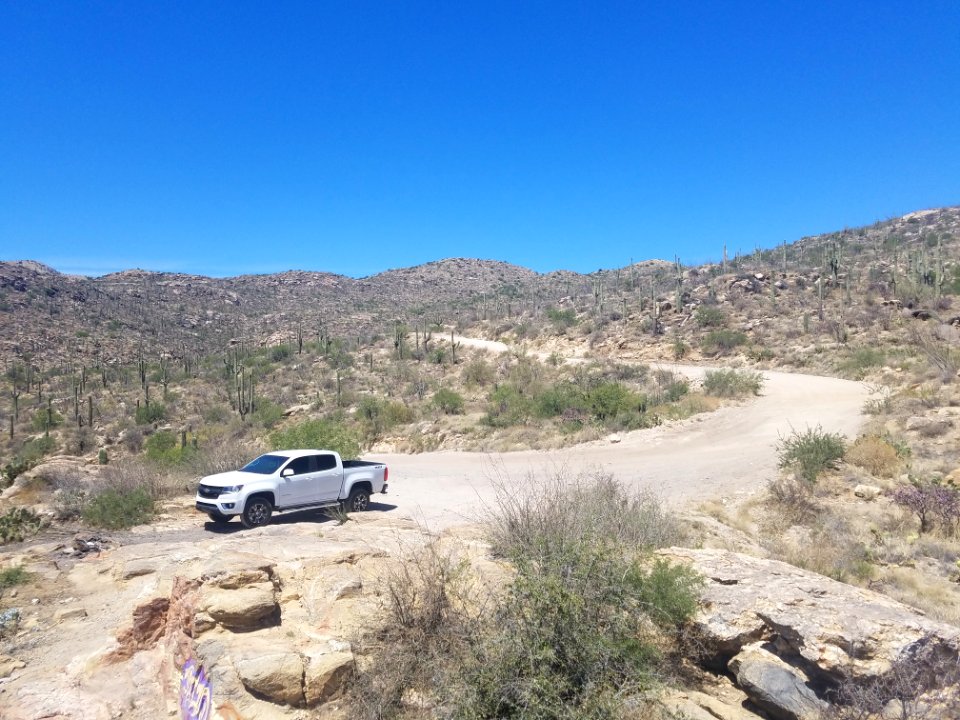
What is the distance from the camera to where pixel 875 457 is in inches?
531

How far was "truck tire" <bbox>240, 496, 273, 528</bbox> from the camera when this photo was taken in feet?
37.8

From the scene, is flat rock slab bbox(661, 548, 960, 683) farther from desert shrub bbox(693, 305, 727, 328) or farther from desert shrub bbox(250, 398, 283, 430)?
desert shrub bbox(693, 305, 727, 328)

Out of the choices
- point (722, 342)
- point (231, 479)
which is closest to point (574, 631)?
point (231, 479)

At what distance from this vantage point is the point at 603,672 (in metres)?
4.78

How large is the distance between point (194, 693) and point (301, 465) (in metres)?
6.94

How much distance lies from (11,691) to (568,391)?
2125 cm

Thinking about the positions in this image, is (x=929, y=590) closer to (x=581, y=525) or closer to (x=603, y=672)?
(x=581, y=525)

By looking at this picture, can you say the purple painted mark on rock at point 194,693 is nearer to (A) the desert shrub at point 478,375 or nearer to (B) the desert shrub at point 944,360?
(B) the desert shrub at point 944,360

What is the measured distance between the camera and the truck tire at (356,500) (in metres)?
12.8

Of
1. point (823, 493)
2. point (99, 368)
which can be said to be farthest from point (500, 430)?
point (99, 368)

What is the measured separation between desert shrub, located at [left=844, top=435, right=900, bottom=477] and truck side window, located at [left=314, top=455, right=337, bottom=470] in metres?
11.2

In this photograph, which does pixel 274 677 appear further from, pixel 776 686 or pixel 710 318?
pixel 710 318

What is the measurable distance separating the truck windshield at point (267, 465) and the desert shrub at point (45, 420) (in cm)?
2628

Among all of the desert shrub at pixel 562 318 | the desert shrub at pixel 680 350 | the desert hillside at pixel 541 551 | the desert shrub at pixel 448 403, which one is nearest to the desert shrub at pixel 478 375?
the desert hillside at pixel 541 551
